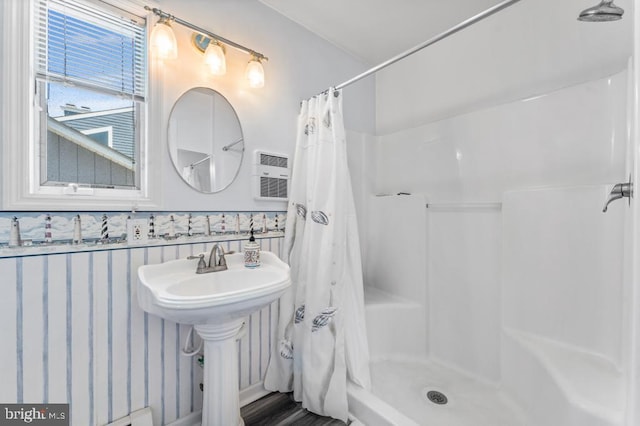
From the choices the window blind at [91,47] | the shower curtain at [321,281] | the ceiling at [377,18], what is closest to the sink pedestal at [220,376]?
the shower curtain at [321,281]

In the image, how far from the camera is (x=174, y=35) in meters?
1.29

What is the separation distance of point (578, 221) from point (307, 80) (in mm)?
1768

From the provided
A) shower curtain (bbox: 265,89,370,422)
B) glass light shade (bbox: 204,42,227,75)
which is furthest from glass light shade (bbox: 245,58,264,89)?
shower curtain (bbox: 265,89,370,422)

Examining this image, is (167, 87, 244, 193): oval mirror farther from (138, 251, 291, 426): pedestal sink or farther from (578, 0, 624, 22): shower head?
(578, 0, 624, 22): shower head

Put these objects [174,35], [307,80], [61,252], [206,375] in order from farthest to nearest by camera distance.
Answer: [307,80] → [174,35] → [206,375] → [61,252]

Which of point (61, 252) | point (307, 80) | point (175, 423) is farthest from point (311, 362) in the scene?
point (307, 80)

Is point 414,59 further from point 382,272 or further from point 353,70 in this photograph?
point 382,272

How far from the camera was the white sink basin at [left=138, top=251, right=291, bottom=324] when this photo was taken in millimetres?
914

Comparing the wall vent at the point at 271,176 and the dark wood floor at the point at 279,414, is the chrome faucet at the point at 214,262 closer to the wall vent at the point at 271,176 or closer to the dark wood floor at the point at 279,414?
the wall vent at the point at 271,176

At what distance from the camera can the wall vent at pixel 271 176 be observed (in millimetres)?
1585

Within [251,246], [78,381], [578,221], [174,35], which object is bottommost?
[78,381]

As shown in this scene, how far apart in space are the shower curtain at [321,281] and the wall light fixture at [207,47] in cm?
35

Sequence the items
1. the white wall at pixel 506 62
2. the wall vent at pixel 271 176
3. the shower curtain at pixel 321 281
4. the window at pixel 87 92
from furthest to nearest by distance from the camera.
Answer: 1. the wall vent at pixel 271 176
2. the shower curtain at pixel 321 281
3. the white wall at pixel 506 62
4. the window at pixel 87 92

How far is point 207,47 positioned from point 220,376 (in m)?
1.63
